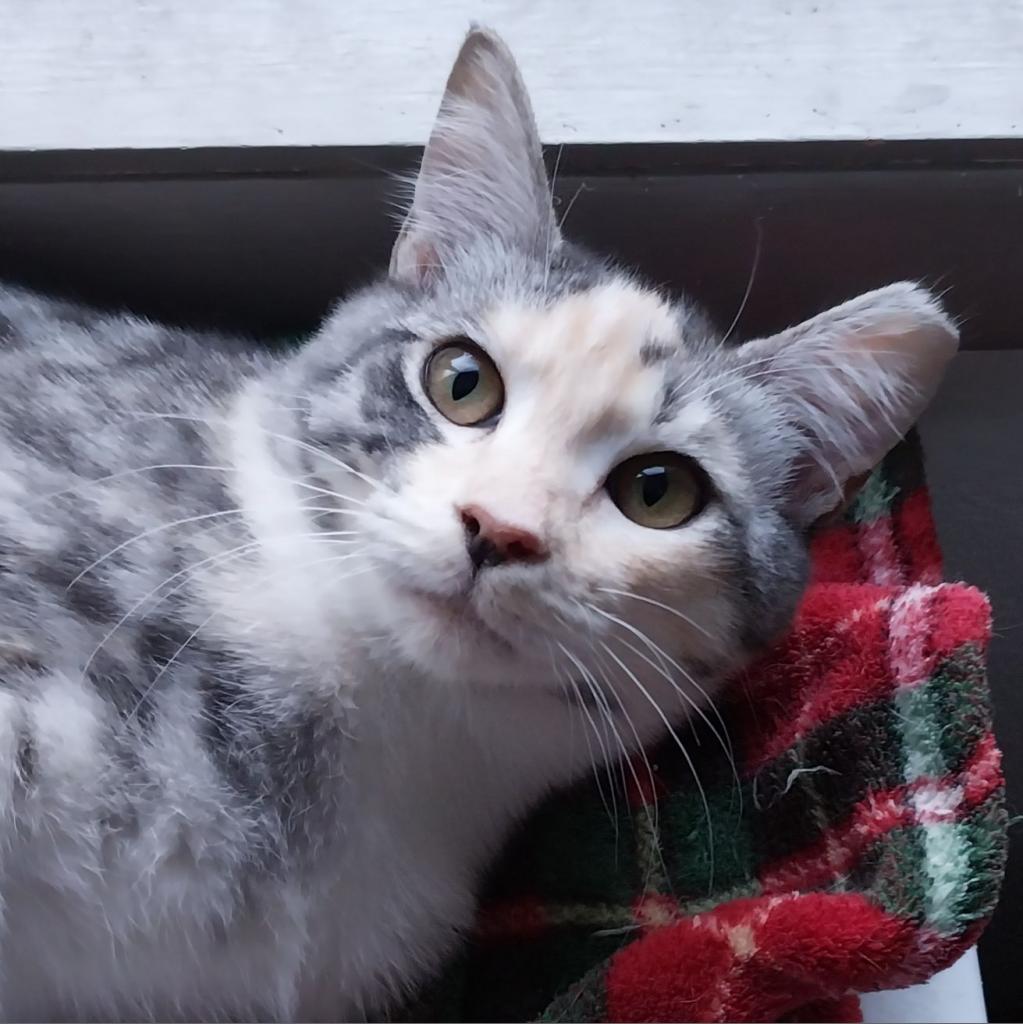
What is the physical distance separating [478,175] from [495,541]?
13.8 inches

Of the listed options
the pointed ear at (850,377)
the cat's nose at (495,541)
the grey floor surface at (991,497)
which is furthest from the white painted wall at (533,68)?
the cat's nose at (495,541)

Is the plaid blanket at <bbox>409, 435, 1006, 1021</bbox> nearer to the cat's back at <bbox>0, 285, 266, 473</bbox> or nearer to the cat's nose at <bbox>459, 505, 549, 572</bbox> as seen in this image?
the cat's nose at <bbox>459, 505, 549, 572</bbox>

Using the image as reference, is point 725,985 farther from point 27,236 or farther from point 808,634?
point 27,236

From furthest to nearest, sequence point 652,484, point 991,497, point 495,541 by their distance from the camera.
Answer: point 991,497
point 652,484
point 495,541

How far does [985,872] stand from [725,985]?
19 cm

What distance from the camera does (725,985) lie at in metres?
0.76

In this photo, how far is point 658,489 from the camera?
2.38 feet

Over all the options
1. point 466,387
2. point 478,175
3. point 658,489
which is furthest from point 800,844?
point 478,175

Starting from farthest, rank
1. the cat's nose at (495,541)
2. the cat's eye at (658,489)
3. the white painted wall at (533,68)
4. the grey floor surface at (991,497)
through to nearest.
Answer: the grey floor surface at (991,497), the white painted wall at (533,68), the cat's eye at (658,489), the cat's nose at (495,541)

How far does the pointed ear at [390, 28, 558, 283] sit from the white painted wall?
82 mm

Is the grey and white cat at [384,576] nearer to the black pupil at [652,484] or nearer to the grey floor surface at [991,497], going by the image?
the black pupil at [652,484]

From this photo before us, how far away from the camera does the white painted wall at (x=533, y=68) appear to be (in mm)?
896

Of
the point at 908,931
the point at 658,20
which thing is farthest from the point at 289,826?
the point at 658,20

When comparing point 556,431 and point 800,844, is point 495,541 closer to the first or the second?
point 556,431
